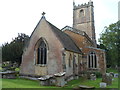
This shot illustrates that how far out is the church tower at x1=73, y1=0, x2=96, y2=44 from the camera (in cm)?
3976

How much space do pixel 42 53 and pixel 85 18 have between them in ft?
78.4

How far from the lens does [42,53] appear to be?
68.9 ft

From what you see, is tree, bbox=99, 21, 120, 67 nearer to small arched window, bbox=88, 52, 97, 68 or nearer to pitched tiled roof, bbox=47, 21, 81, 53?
small arched window, bbox=88, 52, 97, 68

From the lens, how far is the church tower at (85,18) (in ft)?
130

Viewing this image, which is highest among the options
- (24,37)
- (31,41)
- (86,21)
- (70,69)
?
(86,21)

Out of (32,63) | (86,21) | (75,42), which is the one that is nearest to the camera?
(32,63)

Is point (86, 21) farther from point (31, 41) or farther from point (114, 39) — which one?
point (31, 41)

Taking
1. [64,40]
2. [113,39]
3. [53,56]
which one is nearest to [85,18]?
[113,39]

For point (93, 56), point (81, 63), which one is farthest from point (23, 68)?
point (93, 56)

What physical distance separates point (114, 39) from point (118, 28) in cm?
307

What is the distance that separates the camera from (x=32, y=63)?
2116cm

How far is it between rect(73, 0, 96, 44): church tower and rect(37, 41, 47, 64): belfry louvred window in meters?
21.1

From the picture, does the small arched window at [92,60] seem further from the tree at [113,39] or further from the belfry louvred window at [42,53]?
the belfry louvred window at [42,53]

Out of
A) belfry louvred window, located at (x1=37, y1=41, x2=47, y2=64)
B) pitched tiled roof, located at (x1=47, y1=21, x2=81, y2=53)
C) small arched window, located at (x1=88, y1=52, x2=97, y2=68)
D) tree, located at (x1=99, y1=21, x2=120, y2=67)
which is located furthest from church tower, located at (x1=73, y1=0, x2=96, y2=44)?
belfry louvred window, located at (x1=37, y1=41, x2=47, y2=64)
